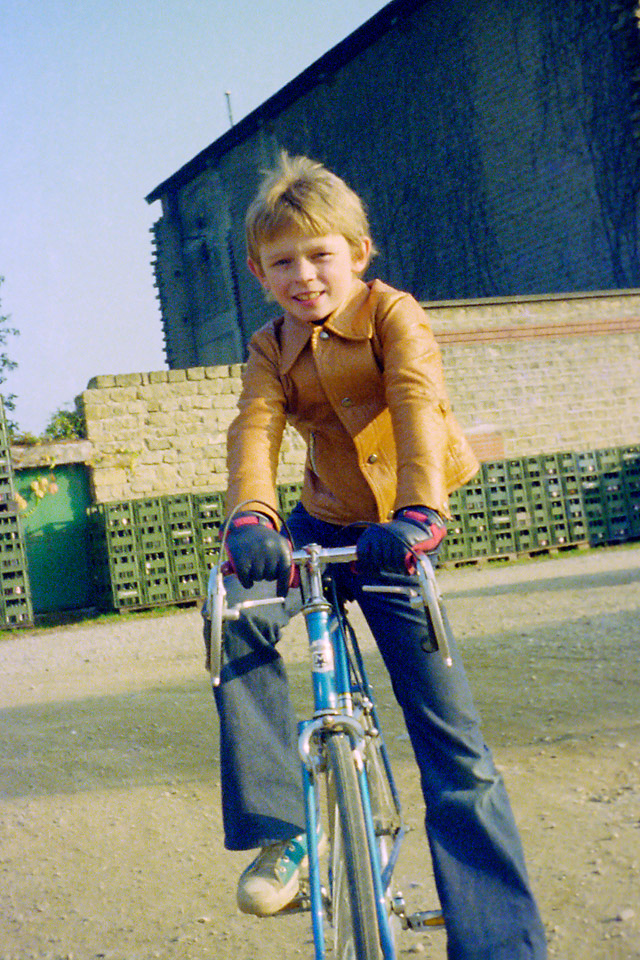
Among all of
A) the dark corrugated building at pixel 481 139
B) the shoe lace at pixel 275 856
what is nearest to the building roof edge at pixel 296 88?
the dark corrugated building at pixel 481 139

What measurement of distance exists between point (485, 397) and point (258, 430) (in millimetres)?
14181

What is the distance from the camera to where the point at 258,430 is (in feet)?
9.23

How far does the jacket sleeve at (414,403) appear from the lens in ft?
8.14

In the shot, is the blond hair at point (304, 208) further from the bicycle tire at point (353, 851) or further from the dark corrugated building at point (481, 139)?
the dark corrugated building at point (481, 139)

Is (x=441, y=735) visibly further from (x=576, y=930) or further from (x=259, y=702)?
(x=576, y=930)

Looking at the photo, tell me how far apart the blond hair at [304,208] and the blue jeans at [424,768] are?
791 mm

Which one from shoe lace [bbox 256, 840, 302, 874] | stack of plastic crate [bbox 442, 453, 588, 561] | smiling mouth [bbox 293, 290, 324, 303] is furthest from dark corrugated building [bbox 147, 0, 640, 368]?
shoe lace [bbox 256, 840, 302, 874]

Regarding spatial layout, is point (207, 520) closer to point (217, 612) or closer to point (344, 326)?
point (344, 326)

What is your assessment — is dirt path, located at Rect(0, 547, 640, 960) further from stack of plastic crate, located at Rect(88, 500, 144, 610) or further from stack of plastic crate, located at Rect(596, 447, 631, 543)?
stack of plastic crate, located at Rect(596, 447, 631, 543)

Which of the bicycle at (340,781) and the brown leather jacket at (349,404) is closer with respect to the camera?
the bicycle at (340,781)

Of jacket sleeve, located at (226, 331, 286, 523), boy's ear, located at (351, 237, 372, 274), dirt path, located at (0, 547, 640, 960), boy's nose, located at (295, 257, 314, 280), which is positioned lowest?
dirt path, located at (0, 547, 640, 960)

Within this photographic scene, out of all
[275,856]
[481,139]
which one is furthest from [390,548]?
[481,139]

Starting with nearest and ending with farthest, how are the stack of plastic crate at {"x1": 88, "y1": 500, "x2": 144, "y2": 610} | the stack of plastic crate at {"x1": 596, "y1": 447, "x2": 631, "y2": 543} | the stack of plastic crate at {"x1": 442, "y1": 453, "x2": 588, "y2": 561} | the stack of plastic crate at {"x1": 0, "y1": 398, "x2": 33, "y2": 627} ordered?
the stack of plastic crate at {"x1": 0, "y1": 398, "x2": 33, "y2": 627}, the stack of plastic crate at {"x1": 88, "y1": 500, "x2": 144, "y2": 610}, the stack of plastic crate at {"x1": 442, "y1": 453, "x2": 588, "y2": 561}, the stack of plastic crate at {"x1": 596, "y1": 447, "x2": 631, "y2": 543}

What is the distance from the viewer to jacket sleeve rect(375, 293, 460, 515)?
8.14 ft
